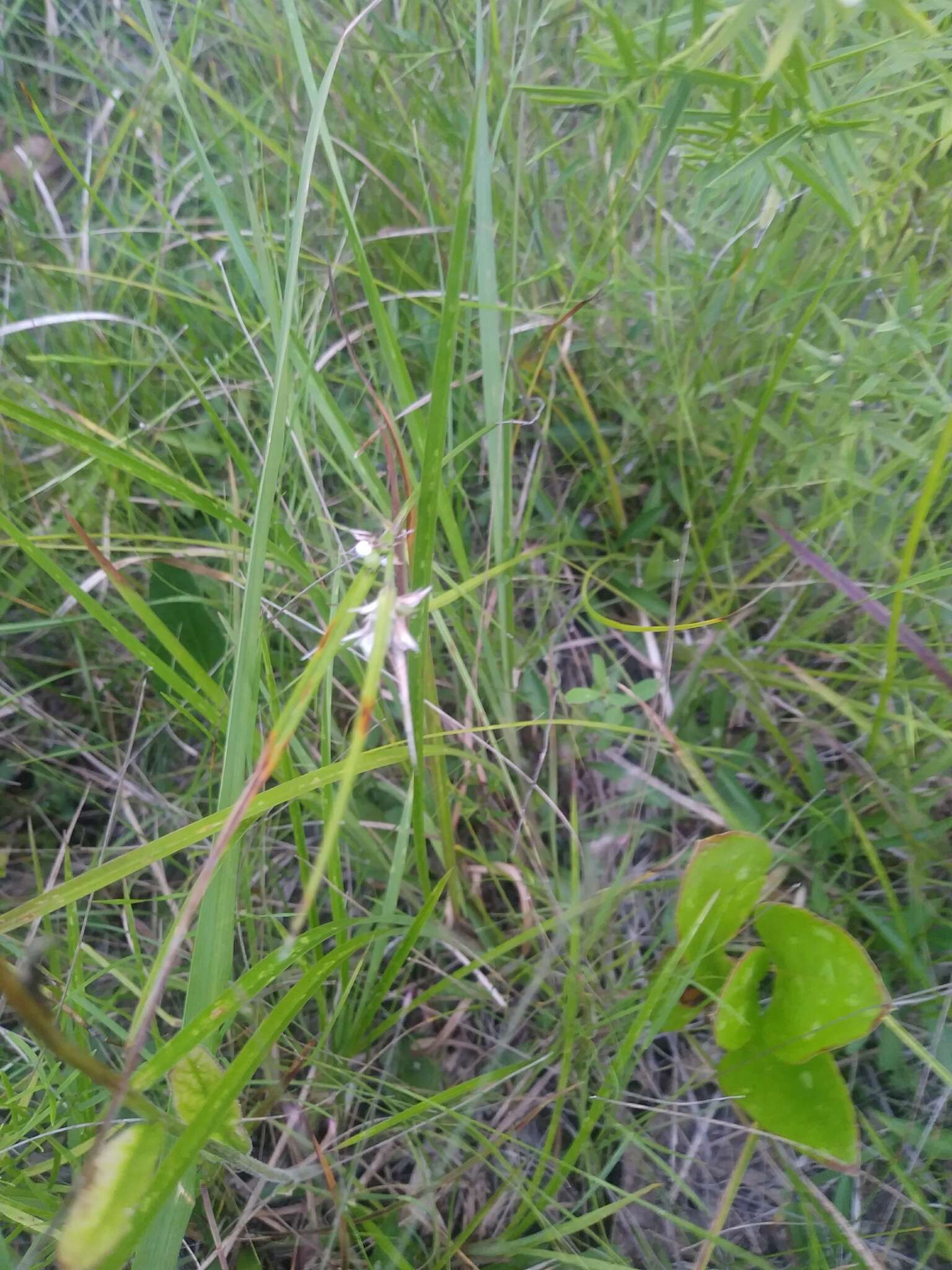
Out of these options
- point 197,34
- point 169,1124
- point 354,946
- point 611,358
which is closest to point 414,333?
point 611,358

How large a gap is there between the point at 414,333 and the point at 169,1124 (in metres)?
0.91

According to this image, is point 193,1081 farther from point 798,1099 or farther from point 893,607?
point 893,607

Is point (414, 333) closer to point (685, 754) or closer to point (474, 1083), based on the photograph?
point (685, 754)

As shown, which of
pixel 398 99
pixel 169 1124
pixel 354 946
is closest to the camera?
pixel 169 1124

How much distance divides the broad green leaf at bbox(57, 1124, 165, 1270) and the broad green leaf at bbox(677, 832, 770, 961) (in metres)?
0.48

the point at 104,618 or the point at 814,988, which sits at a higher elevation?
the point at 104,618

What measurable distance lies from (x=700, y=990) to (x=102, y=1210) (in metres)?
0.54

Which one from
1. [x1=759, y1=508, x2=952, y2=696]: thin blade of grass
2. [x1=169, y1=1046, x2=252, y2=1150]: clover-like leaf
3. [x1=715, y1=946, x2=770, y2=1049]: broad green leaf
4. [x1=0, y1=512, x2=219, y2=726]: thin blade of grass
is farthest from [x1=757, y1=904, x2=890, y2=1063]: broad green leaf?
[x1=0, y1=512, x2=219, y2=726]: thin blade of grass

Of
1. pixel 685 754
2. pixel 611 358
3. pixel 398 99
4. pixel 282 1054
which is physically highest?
pixel 398 99

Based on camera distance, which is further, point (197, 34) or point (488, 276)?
point (197, 34)

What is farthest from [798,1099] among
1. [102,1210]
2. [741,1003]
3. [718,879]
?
[102,1210]

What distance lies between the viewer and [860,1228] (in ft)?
2.42

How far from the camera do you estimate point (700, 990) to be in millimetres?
767

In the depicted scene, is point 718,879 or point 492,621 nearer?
point 718,879
